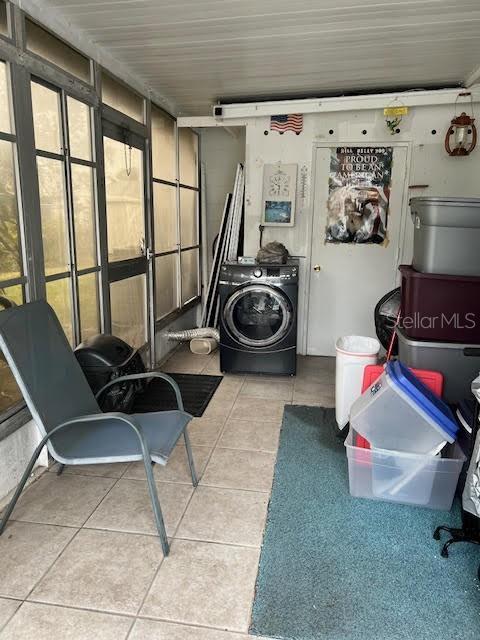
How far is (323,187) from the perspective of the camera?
170 inches

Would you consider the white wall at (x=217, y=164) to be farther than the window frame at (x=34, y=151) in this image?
Yes

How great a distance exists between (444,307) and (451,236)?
39 centimetres

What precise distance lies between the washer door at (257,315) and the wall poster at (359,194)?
1011 millimetres

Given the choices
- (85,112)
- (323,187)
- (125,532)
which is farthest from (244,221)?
(125,532)

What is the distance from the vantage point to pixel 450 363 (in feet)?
8.33

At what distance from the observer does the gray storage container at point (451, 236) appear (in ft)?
8.08

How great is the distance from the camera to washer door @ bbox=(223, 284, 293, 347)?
3789 millimetres

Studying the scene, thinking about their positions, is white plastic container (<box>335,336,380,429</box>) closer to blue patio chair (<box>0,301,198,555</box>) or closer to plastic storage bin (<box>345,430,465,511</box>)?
plastic storage bin (<box>345,430,465,511</box>)

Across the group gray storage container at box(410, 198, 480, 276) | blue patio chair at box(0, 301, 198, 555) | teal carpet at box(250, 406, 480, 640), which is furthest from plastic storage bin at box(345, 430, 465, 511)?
gray storage container at box(410, 198, 480, 276)

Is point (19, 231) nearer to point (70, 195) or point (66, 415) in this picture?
point (70, 195)

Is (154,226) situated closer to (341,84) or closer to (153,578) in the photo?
(341,84)

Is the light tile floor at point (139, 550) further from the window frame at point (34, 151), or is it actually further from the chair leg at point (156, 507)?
the window frame at point (34, 151)

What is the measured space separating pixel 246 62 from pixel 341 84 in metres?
0.95

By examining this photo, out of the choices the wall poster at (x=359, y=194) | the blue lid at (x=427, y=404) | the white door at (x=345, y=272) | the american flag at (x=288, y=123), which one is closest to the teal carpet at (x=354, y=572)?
the blue lid at (x=427, y=404)
